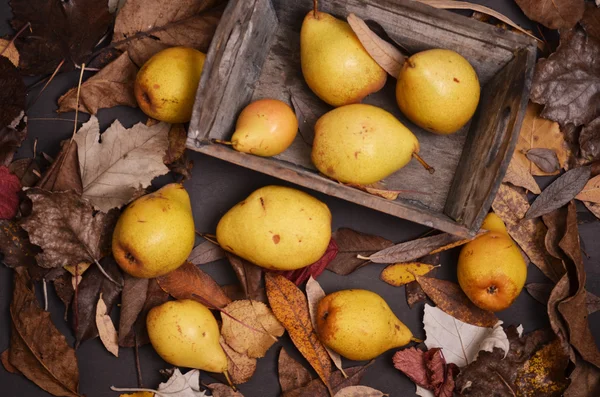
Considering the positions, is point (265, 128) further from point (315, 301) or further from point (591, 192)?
point (591, 192)

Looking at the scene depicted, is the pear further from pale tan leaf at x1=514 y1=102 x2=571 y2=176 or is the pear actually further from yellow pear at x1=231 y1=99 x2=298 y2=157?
pale tan leaf at x1=514 y1=102 x2=571 y2=176

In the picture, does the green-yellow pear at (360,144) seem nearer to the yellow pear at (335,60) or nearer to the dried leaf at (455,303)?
the yellow pear at (335,60)

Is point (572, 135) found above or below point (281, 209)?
above

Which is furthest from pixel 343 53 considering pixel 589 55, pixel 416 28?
pixel 589 55

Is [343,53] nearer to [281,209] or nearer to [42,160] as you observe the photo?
[281,209]

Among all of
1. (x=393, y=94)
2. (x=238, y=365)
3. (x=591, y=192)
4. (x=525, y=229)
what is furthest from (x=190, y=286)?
(x=591, y=192)

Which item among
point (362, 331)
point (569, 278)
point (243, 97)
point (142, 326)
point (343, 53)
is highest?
point (343, 53)
